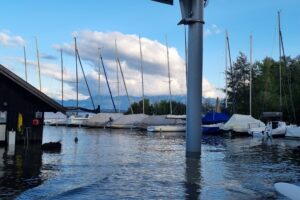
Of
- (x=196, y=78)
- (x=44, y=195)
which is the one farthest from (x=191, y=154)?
(x=44, y=195)

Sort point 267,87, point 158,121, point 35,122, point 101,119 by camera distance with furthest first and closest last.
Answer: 1. point 267,87
2. point 101,119
3. point 158,121
4. point 35,122

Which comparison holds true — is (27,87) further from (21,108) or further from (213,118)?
(213,118)

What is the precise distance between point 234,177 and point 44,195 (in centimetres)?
673

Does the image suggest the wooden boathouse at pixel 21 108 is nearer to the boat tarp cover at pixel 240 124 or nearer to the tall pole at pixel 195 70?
the tall pole at pixel 195 70

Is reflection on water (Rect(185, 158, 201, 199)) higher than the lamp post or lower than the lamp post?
lower

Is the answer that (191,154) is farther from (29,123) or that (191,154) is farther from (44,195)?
(29,123)

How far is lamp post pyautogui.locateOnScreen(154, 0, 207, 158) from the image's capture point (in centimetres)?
2038

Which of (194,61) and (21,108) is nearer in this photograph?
(194,61)

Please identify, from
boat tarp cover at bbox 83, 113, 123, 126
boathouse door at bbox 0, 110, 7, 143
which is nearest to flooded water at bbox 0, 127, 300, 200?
boathouse door at bbox 0, 110, 7, 143

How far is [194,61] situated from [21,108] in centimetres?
1403

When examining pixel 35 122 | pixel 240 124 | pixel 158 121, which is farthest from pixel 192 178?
pixel 158 121

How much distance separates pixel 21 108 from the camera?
30141mm

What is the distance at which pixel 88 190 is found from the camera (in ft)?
42.1

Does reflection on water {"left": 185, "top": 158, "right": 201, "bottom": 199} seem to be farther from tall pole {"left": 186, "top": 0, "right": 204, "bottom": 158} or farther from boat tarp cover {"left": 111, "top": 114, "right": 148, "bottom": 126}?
boat tarp cover {"left": 111, "top": 114, "right": 148, "bottom": 126}
